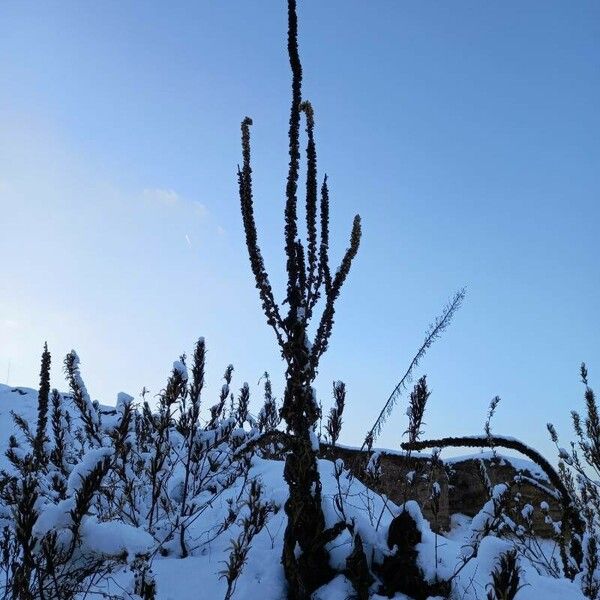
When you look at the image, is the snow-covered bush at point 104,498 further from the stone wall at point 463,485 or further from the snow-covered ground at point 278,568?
the stone wall at point 463,485

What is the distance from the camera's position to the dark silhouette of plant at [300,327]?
3.61 meters

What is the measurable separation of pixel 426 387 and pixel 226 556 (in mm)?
2290

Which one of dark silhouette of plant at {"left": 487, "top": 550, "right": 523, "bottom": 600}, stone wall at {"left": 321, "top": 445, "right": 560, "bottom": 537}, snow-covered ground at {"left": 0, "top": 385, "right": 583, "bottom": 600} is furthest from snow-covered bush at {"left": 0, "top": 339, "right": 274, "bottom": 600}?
stone wall at {"left": 321, "top": 445, "right": 560, "bottom": 537}

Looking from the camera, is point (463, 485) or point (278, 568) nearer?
point (278, 568)

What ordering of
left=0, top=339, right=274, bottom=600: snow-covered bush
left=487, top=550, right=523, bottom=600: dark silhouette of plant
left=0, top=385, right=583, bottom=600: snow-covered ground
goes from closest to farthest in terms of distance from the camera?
left=487, top=550, right=523, bottom=600: dark silhouette of plant < left=0, top=339, right=274, bottom=600: snow-covered bush < left=0, top=385, right=583, bottom=600: snow-covered ground

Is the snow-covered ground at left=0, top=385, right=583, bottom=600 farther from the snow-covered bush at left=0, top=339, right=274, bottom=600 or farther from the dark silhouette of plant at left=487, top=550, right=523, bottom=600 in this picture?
the dark silhouette of plant at left=487, top=550, right=523, bottom=600

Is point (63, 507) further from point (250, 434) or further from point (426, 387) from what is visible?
point (250, 434)

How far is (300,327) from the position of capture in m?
4.05

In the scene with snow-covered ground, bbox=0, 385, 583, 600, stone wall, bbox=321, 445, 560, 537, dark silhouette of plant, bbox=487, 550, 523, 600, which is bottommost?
stone wall, bbox=321, 445, 560, 537

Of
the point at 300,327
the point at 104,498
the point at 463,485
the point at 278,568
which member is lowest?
the point at 463,485

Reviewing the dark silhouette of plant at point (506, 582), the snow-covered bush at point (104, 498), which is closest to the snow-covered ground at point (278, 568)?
the snow-covered bush at point (104, 498)

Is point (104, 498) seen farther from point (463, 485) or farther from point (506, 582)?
point (463, 485)

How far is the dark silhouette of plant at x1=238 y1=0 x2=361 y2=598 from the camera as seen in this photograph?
3609mm

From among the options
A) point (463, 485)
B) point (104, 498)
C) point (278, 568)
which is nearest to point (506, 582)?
point (278, 568)
